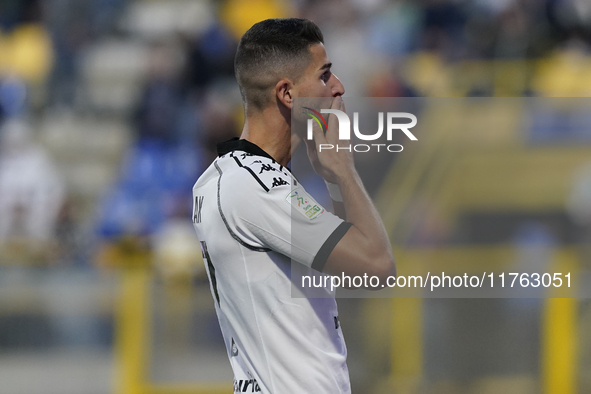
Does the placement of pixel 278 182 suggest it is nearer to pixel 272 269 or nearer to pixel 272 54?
pixel 272 269

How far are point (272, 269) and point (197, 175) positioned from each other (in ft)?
17.8

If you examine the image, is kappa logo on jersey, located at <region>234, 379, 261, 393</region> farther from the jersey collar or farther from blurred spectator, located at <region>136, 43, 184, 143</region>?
blurred spectator, located at <region>136, 43, 184, 143</region>

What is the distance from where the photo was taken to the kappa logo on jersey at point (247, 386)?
2.34m

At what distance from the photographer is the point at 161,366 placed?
5.70 m

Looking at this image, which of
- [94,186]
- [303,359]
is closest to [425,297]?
[303,359]

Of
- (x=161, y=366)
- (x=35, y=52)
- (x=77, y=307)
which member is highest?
(x=35, y=52)

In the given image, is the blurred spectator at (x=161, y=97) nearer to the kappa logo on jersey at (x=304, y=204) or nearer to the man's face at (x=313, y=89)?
the man's face at (x=313, y=89)

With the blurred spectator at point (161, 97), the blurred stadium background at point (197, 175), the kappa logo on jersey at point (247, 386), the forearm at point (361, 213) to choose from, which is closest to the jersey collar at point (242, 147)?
the forearm at point (361, 213)

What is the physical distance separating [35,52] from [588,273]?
25.3ft

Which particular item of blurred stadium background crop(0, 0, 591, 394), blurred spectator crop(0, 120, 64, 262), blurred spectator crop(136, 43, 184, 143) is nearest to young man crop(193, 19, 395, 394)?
blurred stadium background crop(0, 0, 591, 394)

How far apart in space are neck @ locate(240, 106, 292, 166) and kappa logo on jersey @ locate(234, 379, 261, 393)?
2.31 feet

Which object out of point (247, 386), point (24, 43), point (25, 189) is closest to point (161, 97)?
point (25, 189)

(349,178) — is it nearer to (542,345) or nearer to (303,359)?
(303,359)

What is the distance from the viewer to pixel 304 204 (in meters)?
2.26
